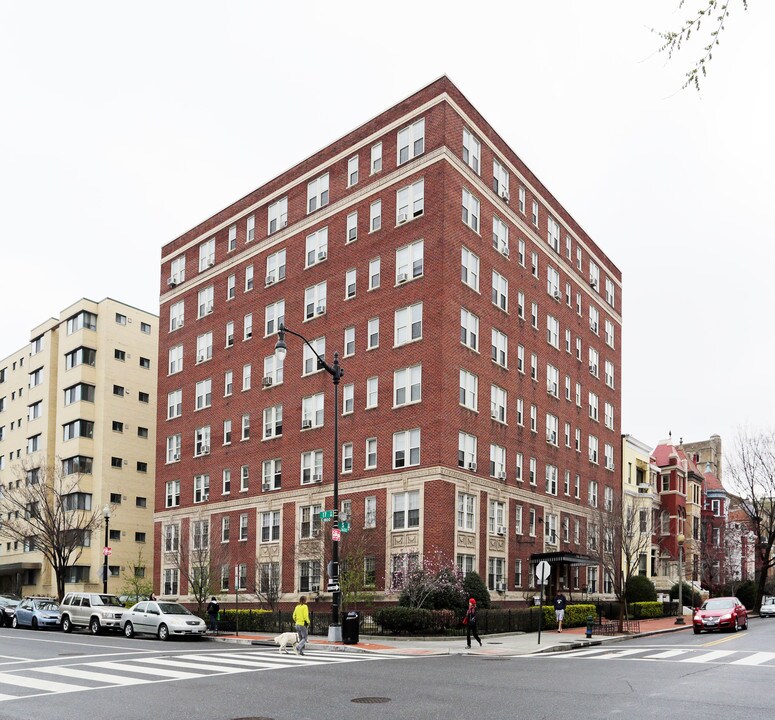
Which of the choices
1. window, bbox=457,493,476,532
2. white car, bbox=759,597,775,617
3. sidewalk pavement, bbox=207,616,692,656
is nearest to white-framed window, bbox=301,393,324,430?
window, bbox=457,493,476,532

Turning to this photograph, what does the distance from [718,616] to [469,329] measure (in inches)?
691

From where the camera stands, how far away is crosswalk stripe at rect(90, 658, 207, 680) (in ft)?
66.5

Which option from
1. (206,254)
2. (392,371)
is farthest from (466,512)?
(206,254)

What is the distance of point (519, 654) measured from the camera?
28.7m

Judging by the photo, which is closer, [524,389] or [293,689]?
[293,689]

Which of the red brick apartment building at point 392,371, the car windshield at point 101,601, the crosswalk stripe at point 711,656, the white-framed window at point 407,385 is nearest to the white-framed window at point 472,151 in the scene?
the red brick apartment building at point 392,371

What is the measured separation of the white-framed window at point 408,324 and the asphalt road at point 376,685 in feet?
62.3

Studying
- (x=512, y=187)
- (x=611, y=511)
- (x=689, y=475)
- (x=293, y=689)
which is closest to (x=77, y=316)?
(x=512, y=187)

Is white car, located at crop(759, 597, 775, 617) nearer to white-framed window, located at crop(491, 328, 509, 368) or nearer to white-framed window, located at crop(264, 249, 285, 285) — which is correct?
white-framed window, located at crop(491, 328, 509, 368)

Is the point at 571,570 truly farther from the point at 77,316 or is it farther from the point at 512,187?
the point at 77,316

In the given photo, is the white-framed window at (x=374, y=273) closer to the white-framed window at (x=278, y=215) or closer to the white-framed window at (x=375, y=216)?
the white-framed window at (x=375, y=216)

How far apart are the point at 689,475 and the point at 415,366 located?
52648 millimetres

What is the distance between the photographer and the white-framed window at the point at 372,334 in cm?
4550

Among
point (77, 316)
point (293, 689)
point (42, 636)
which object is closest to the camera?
point (293, 689)
